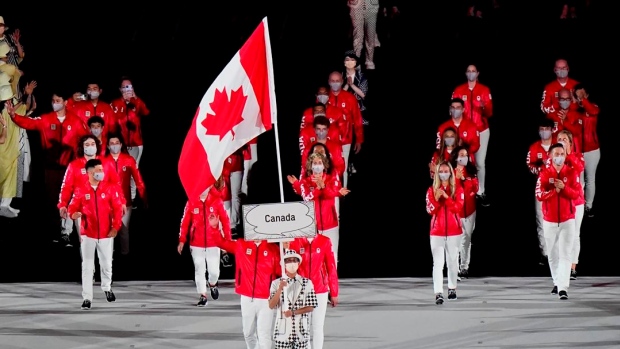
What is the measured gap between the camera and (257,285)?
1576 cm

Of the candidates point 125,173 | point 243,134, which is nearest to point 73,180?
point 125,173

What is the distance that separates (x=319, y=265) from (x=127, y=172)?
21.7 feet

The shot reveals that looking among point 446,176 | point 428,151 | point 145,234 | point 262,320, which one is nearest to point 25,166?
point 145,234

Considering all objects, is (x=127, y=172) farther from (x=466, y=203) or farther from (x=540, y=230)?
(x=540, y=230)

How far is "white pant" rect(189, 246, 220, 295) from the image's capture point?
19328 millimetres

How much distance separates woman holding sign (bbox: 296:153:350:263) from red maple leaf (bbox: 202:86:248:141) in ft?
12.2

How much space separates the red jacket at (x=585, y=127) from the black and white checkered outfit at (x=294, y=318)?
891cm

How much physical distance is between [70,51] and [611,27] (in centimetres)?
950

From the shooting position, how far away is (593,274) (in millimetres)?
20938

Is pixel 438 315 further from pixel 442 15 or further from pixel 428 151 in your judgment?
pixel 442 15

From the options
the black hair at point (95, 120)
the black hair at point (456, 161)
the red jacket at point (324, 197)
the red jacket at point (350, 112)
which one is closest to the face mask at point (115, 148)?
the black hair at point (95, 120)

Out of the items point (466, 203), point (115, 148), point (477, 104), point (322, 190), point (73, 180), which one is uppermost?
point (477, 104)

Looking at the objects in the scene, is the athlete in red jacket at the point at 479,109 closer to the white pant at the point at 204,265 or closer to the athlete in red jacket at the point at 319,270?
the white pant at the point at 204,265

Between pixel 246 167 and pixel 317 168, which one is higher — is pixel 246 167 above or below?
above
